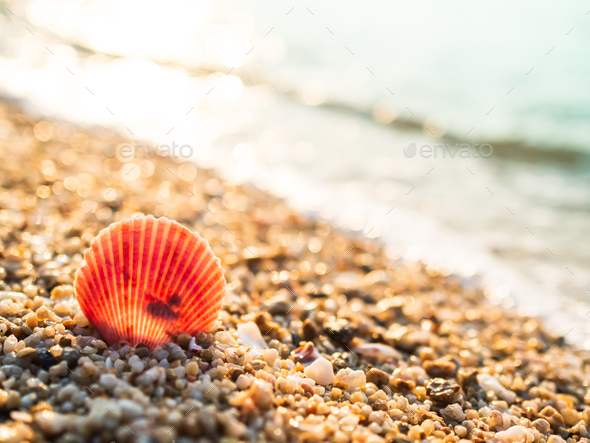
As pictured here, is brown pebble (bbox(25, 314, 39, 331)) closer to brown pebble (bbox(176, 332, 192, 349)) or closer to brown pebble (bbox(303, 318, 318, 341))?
brown pebble (bbox(176, 332, 192, 349))

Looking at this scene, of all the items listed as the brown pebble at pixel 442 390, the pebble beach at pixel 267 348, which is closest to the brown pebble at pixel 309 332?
the pebble beach at pixel 267 348

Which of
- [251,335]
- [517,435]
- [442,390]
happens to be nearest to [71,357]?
[251,335]

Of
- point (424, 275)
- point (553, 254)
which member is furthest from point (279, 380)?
point (553, 254)

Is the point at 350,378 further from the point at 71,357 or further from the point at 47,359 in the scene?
the point at 47,359

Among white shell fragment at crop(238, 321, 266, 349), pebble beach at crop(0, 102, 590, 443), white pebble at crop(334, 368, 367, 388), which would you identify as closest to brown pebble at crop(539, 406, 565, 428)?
pebble beach at crop(0, 102, 590, 443)

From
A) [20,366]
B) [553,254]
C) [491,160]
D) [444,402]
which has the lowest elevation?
[20,366]

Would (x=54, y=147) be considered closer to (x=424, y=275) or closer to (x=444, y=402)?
(x=424, y=275)
